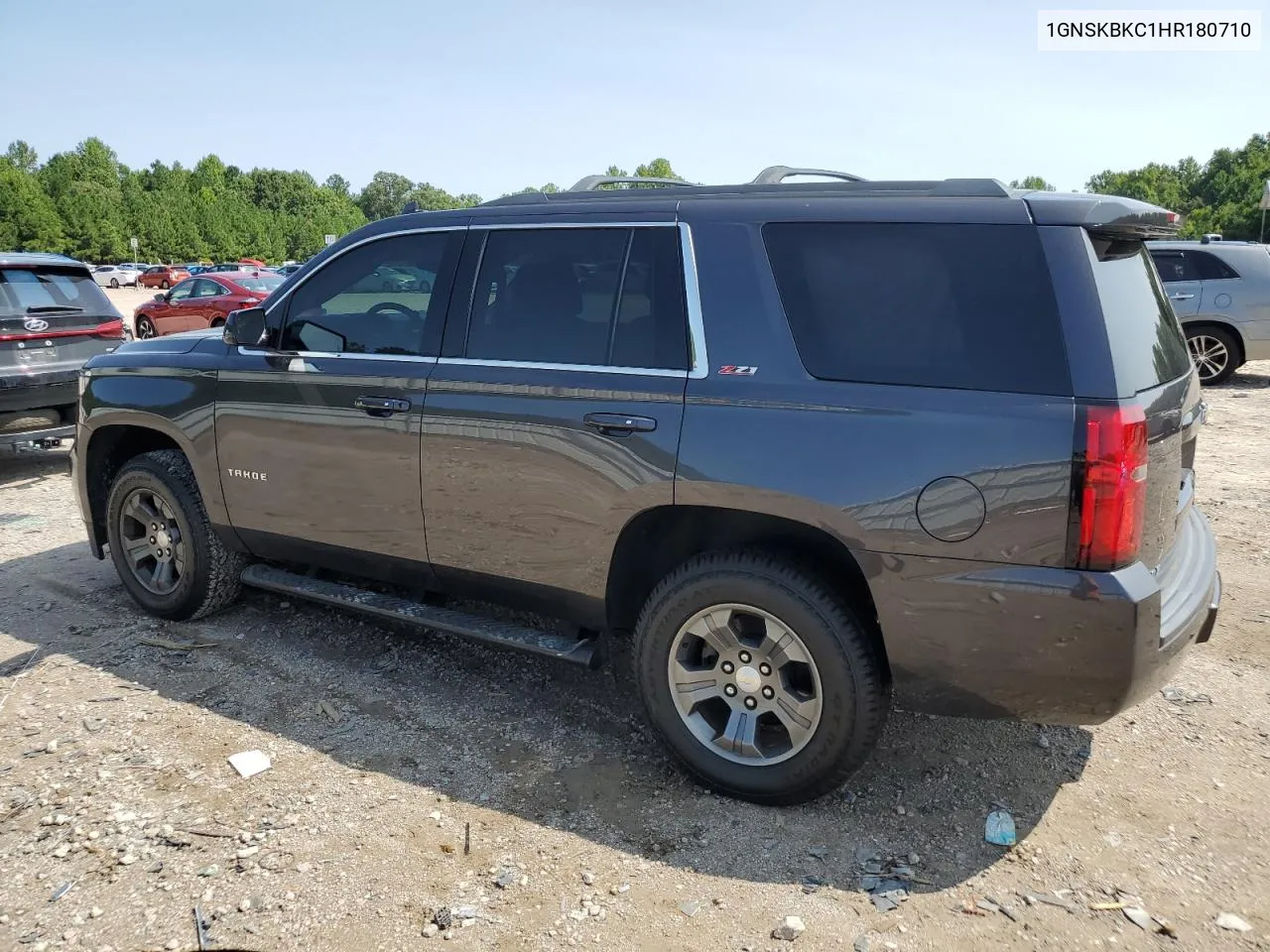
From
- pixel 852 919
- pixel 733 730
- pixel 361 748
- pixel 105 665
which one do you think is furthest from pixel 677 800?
pixel 105 665

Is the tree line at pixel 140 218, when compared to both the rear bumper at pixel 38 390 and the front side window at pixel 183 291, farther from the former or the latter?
the rear bumper at pixel 38 390

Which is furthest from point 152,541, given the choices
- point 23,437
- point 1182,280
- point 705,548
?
point 1182,280

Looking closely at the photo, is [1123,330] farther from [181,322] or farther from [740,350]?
[181,322]

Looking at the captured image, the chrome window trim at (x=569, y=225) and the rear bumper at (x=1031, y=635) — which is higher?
the chrome window trim at (x=569, y=225)

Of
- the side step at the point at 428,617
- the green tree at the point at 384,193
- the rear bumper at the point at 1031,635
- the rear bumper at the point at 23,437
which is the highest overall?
the green tree at the point at 384,193

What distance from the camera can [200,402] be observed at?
4398 mm

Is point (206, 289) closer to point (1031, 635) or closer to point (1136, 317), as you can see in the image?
point (1136, 317)

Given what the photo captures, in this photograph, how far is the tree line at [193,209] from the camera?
167 feet

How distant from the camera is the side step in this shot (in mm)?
3516

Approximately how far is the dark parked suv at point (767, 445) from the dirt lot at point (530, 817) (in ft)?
1.21

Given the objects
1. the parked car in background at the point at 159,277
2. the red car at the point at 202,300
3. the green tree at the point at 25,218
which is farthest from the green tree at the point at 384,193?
the red car at the point at 202,300

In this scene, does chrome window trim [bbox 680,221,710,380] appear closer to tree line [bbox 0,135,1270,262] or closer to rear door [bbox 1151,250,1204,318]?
rear door [bbox 1151,250,1204,318]

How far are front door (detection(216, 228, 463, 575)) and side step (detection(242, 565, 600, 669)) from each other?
13 centimetres

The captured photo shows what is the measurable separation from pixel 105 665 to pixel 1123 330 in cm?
435
